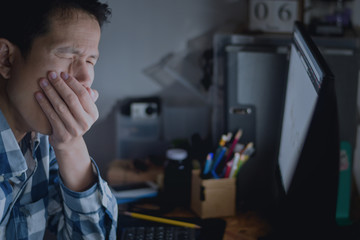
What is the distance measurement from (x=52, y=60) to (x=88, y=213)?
0.33 metres

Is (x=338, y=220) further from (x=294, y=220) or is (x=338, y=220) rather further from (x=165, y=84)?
(x=165, y=84)

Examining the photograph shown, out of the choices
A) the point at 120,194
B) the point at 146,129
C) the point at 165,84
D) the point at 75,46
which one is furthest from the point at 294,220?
the point at 165,84

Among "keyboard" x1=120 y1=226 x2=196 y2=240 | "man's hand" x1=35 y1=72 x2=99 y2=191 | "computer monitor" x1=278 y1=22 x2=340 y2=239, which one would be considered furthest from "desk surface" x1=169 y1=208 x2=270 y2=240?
"man's hand" x1=35 y1=72 x2=99 y2=191

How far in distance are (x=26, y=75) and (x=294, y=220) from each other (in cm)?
53

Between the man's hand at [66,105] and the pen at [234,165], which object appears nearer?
the man's hand at [66,105]

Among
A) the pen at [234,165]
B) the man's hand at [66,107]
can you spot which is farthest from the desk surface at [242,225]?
the man's hand at [66,107]

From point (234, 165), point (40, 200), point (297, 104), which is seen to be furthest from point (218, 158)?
point (40, 200)

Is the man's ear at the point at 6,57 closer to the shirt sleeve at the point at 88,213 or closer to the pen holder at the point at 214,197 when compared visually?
the shirt sleeve at the point at 88,213

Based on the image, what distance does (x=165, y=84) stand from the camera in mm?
1651

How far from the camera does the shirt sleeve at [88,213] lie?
78 centimetres

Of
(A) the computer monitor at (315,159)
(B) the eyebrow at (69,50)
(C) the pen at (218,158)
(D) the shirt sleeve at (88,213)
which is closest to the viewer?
(A) the computer monitor at (315,159)

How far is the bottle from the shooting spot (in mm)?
1079

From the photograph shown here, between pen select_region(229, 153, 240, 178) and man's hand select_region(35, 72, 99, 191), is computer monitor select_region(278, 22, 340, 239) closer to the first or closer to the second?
pen select_region(229, 153, 240, 178)

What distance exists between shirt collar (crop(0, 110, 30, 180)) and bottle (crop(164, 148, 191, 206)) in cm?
45
